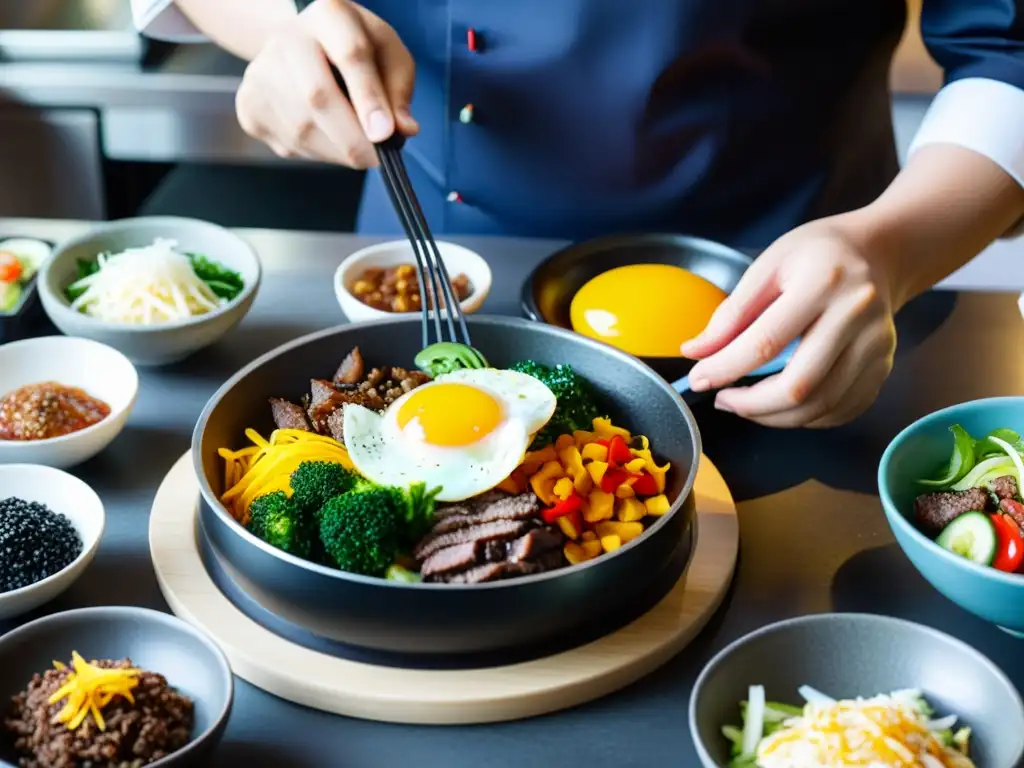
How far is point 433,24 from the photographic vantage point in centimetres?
270

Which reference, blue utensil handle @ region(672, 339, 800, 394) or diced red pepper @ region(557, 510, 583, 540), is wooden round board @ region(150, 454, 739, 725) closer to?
diced red pepper @ region(557, 510, 583, 540)

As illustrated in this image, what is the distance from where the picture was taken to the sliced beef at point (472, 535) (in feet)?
5.40

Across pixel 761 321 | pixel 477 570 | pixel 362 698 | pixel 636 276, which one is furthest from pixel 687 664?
pixel 636 276

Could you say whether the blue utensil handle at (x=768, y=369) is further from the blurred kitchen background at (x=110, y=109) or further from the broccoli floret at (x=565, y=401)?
the blurred kitchen background at (x=110, y=109)

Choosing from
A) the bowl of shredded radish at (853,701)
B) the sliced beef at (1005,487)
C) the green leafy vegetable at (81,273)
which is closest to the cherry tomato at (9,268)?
the green leafy vegetable at (81,273)

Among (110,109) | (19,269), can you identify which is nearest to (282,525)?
(19,269)

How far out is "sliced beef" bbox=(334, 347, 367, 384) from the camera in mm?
2074

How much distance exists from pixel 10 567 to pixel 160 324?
2.19 ft

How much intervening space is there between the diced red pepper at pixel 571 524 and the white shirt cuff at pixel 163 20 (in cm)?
177

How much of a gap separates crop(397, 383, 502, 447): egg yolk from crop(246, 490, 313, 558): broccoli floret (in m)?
0.29

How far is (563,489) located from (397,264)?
957 millimetres

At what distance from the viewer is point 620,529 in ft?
5.78

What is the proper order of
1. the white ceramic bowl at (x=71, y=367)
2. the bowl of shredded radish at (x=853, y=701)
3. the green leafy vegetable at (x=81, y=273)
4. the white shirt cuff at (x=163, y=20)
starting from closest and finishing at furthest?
the bowl of shredded radish at (x=853, y=701) → the white ceramic bowl at (x=71, y=367) → the green leafy vegetable at (x=81, y=273) → the white shirt cuff at (x=163, y=20)

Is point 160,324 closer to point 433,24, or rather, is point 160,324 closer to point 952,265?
point 433,24
